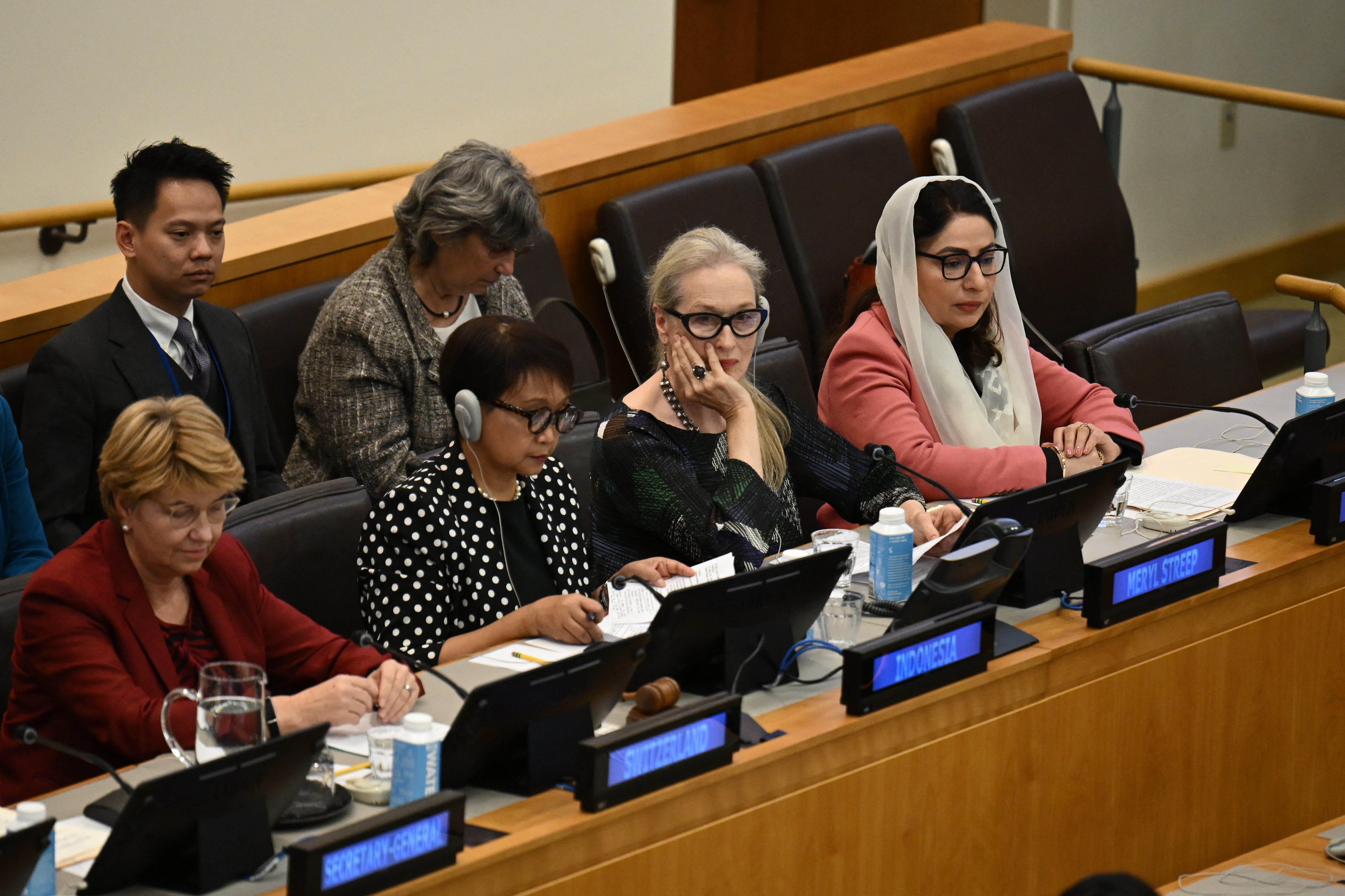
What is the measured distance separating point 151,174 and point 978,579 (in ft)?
5.35

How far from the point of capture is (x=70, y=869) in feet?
5.45

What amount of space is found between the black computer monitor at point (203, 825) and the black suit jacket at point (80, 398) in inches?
50.8

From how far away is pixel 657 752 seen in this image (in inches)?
72.3

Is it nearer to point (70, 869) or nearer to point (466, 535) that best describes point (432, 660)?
point (466, 535)

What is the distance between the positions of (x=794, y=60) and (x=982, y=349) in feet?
12.9

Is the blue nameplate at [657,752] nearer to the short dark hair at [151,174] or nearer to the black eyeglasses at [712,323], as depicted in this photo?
the black eyeglasses at [712,323]

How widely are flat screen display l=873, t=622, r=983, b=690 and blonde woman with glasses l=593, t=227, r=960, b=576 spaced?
Answer: 508 millimetres

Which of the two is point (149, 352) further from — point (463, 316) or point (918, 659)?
point (918, 659)

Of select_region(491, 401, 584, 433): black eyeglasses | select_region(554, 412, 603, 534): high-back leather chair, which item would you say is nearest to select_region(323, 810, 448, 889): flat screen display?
select_region(491, 401, 584, 433): black eyeglasses

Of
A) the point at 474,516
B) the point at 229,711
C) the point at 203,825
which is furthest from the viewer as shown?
the point at 474,516

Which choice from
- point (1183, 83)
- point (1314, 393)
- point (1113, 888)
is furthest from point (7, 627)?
point (1183, 83)

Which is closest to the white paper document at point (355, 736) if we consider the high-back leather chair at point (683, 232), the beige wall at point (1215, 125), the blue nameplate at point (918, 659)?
the blue nameplate at point (918, 659)

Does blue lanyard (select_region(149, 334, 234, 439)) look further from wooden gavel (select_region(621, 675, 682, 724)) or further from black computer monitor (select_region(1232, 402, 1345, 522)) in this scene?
black computer monitor (select_region(1232, 402, 1345, 522))

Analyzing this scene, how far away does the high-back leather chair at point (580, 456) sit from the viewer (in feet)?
9.42
